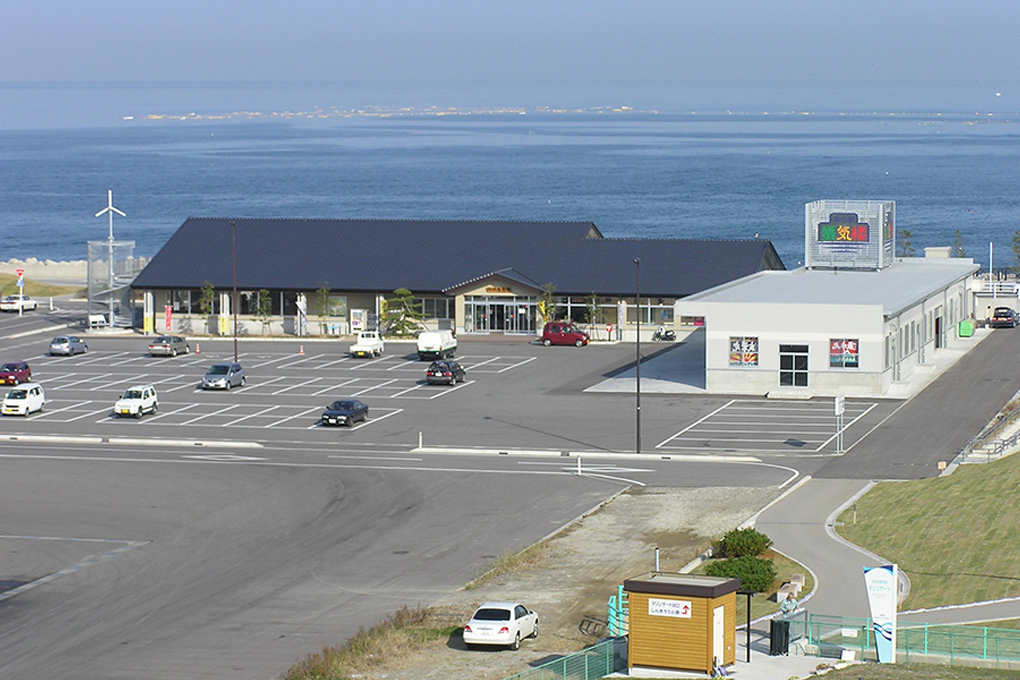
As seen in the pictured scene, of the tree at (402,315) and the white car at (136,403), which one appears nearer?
the white car at (136,403)

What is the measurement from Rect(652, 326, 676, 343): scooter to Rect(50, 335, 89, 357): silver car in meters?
35.7

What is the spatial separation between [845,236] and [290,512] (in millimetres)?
49629

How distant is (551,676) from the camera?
98.9 ft

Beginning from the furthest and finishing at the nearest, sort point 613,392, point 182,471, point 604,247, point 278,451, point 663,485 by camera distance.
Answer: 1. point 604,247
2. point 613,392
3. point 278,451
4. point 182,471
5. point 663,485

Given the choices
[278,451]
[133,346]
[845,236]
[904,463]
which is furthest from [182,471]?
[845,236]

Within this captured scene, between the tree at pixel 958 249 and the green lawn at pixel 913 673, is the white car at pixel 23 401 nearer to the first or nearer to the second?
the green lawn at pixel 913 673

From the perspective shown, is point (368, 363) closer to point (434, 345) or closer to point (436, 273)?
point (434, 345)

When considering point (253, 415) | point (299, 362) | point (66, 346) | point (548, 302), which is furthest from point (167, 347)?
point (548, 302)

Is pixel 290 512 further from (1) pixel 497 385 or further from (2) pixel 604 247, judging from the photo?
(2) pixel 604 247

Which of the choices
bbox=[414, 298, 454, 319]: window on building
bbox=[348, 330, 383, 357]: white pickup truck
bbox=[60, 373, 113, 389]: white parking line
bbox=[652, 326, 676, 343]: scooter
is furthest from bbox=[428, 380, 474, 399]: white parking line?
bbox=[60, 373, 113, 389]: white parking line

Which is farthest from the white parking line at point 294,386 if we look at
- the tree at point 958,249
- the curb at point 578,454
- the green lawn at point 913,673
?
the tree at point 958,249

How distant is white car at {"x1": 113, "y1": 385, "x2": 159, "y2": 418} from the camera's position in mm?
67812

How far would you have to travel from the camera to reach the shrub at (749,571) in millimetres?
37656

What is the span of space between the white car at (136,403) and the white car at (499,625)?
37.7 meters
